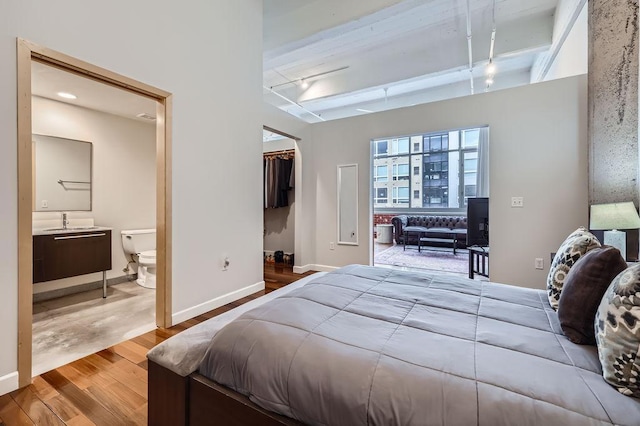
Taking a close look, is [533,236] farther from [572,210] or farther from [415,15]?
[415,15]

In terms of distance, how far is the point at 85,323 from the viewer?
2582 mm

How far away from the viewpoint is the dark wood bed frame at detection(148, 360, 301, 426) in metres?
1.05

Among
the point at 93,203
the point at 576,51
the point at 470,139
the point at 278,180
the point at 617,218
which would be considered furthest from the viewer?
the point at 470,139

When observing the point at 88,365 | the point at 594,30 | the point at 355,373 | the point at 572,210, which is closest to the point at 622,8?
the point at 594,30

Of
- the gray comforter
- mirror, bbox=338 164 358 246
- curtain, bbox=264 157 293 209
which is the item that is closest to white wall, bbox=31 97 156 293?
curtain, bbox=264 157 293 209

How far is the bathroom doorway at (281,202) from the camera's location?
15.5 feet

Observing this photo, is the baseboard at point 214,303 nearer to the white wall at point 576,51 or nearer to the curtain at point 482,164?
the white wall at point 576,51

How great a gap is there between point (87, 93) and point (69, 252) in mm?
1732

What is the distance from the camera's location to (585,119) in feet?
9.89

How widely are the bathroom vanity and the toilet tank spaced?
32 centimetres

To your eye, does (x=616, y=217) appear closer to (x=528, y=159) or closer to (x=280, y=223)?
(x=528, y=159)

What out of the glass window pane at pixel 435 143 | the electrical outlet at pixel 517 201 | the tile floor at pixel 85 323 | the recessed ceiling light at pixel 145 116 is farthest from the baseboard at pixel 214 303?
the glass window pane at pixel 435 143

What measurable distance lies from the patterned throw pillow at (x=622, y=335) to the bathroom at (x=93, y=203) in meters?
2.92

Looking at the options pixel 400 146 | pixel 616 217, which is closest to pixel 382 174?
pixel 400 146
